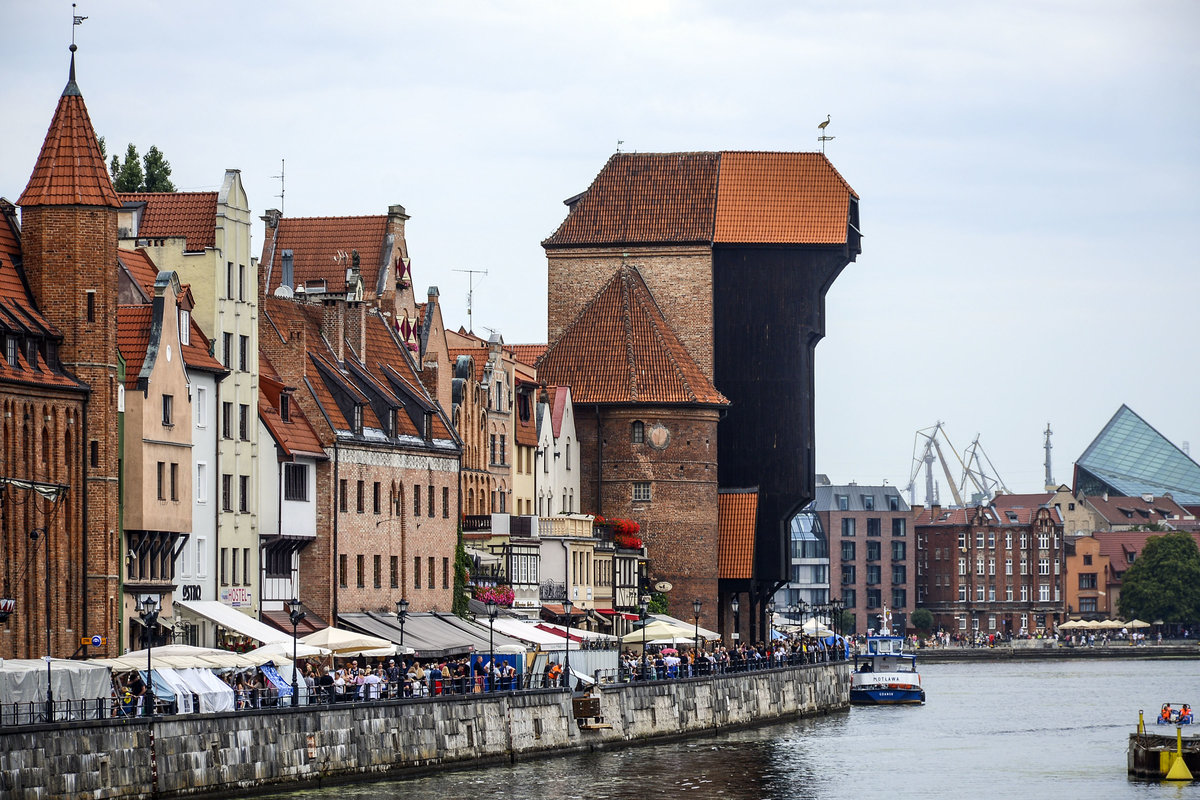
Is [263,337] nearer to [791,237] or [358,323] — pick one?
[358,323]

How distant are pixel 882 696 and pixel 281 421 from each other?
48924 mm

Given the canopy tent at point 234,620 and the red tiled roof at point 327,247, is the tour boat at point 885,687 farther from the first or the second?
the canopy tent at point 234,620

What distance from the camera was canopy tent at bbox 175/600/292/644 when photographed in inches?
2657

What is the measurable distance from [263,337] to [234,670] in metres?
21.3

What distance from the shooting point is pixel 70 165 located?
65.1m

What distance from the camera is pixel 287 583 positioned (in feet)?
262

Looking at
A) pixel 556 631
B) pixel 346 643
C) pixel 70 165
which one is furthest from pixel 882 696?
pixel 70 165

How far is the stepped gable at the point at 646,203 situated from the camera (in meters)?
124

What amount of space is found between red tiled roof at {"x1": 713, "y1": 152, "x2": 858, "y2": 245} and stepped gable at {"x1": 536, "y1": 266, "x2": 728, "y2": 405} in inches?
226

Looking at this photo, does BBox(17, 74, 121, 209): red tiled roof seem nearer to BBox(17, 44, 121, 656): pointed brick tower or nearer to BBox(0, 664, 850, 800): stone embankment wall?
BBox(17, 44, 121, 656): pointed brick tower

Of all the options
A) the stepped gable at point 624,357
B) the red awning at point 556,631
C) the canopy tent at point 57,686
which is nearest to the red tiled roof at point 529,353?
the stepped gable at point 624,357

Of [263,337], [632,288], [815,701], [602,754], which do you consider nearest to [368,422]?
[263,337]

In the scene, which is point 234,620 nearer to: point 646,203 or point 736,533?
point 736,533

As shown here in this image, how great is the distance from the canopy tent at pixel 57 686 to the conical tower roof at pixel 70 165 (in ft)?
54.9
